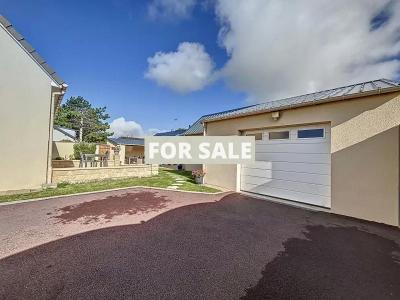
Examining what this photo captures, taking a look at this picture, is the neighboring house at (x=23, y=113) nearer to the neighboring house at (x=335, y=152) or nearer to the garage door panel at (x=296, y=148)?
the neighboring house at (x=335, y=152)

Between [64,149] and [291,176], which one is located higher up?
[64,149]

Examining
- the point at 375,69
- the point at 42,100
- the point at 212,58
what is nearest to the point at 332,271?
the point at 42,100

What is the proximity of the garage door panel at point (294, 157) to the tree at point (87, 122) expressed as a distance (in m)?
32.2

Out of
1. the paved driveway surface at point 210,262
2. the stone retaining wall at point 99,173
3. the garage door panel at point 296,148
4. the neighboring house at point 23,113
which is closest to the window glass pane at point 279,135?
the garage door panel at point 296,148

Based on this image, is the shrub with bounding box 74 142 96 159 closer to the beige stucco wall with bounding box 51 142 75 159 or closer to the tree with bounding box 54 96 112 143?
the beige stucco wall with bounding box 51 142 75 159

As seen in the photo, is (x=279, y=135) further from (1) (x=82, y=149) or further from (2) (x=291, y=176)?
(1) (x=82, y=149)

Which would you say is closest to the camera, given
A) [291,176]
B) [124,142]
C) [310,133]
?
[310,133]

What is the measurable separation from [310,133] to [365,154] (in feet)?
5.45

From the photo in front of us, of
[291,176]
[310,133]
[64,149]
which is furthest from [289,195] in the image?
[64,149]

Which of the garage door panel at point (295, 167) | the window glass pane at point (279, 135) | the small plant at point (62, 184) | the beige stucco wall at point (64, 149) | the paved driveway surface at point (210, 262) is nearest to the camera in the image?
the paved driveway surface at point (210, 262)

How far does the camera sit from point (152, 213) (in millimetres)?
5645

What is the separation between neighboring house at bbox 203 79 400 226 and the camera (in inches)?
203

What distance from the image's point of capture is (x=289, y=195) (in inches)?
283

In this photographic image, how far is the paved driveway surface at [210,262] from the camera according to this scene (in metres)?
2.56
